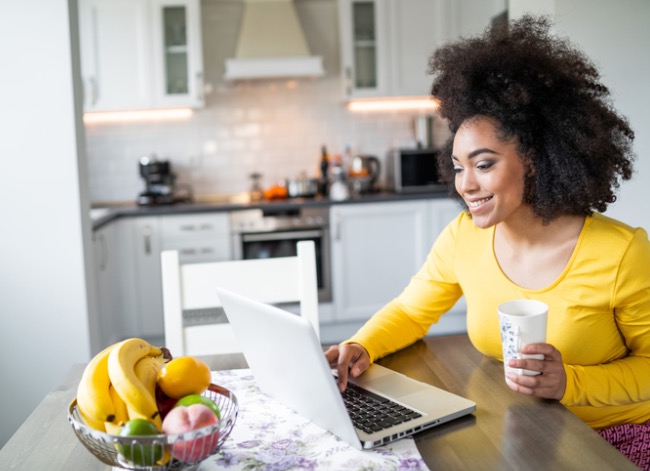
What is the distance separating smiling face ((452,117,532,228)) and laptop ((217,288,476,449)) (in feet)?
1.25

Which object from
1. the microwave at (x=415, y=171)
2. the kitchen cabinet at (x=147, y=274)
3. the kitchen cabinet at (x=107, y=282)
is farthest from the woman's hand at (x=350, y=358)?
the microwave at (x=415, y=171)

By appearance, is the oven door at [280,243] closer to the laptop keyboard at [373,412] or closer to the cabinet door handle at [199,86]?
the cabinet door handle at [199,86]

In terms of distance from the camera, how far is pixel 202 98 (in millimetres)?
4348

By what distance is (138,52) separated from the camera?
4.27 m

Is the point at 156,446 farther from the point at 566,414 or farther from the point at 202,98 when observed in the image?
the point at 202,98

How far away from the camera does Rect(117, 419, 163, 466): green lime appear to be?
0.90 m

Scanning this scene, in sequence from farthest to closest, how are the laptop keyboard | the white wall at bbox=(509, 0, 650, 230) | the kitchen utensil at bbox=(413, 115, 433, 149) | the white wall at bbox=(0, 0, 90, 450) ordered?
1. the kitchen utensil at bbox=(413, 115, 433, 149)
2. the white wall at bbox=(509, 0, 650, 230)
3. the white wall at bbox=(0, 0, 90, 450)
4. the laptop keyboard

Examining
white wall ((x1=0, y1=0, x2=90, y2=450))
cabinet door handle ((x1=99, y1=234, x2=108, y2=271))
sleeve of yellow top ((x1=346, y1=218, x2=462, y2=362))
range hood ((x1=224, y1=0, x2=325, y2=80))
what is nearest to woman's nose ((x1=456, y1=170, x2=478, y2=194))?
sleeve of yellow top ((x1=346, y1=218, x2=462, y2=362))

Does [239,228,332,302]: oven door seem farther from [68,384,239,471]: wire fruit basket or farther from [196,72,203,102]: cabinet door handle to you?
[68,384,239,471]: wire fruit basket

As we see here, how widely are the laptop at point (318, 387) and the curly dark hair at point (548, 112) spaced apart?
1.62 feet

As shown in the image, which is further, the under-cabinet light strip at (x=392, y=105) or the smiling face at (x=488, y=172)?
the under-cabinet light strip at (x=392, y=105)

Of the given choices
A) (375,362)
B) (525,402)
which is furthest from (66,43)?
(525,402)

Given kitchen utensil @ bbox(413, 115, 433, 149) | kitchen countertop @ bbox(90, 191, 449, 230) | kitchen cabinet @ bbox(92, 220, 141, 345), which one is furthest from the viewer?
kitchen utensil @ bbox(413, 115, 433, 149)

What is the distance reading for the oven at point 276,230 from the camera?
4.20 metres
